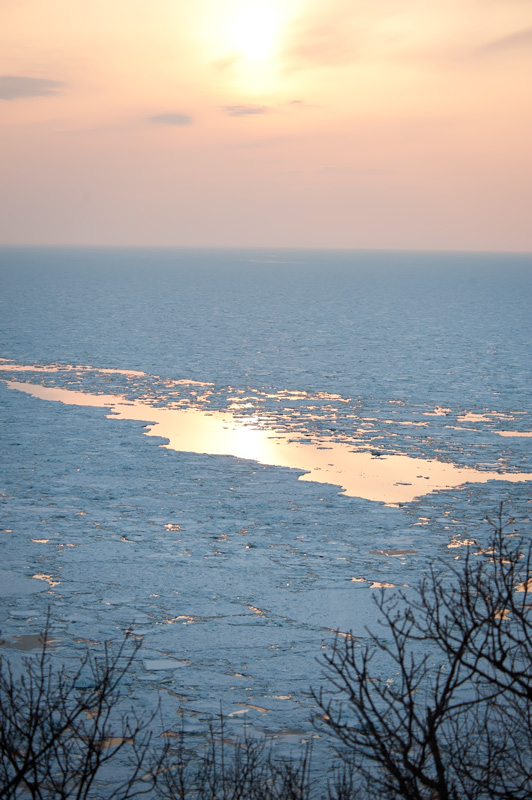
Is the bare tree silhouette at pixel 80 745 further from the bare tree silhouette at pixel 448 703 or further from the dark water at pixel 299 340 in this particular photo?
the dark water at pixel 299 340

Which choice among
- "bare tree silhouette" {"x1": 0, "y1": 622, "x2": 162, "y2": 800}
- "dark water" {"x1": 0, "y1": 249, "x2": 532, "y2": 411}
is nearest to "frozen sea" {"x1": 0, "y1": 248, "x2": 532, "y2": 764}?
"dark water" {"x1": 0, "y1": 249, "x2": 532, "y2": 411}

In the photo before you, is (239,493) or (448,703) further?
(239,493)

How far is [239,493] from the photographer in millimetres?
10852

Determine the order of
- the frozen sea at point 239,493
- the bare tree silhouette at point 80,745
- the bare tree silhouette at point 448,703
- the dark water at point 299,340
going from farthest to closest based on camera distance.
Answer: the dark water at point 299,340 → the frozen sea at point 239,493 → the bare tree silhouette at point 80,745 → the bare tree silhouette at point 448,703

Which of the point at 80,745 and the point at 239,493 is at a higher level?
the point at 239,493

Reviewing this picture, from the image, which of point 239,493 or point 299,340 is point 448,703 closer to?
point 239,493

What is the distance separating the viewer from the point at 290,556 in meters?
8.70

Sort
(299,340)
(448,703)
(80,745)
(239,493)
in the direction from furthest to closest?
1. (299,340)
2. (239,493)
3. (80,745)
4. (448,703)

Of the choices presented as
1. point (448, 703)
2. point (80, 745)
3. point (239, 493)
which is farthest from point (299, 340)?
point (448, 703)

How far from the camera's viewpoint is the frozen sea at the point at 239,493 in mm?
6773

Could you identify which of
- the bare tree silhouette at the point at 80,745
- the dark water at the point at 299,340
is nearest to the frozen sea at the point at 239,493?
the dark water at the point at 299,340

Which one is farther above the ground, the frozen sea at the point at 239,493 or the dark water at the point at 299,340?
the dark water at the point at 299,340

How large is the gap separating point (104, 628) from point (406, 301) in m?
41.4

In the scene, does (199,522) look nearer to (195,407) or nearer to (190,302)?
(195,407)
